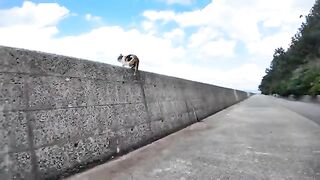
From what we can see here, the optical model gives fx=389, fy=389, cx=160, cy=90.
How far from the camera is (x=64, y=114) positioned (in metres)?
4.91

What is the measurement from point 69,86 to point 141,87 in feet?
8.99

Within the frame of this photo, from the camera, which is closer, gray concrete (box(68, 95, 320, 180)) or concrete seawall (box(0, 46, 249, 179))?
concrete seawall (box(0, 46, 249, 179))

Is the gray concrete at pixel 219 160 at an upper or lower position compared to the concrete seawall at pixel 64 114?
lower

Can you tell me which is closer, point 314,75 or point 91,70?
point 91,70

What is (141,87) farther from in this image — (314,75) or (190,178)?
(314,75)

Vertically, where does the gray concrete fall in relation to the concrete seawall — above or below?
below

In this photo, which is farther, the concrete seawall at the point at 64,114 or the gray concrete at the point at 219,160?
the gray concrete at the point at 219,160

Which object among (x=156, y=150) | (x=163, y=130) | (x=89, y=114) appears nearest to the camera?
(x=89, y=114)

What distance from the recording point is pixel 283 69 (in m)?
83.7

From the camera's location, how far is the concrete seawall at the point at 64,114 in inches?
158

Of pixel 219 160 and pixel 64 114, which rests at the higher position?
pixel 64 114

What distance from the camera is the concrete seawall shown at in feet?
13.2

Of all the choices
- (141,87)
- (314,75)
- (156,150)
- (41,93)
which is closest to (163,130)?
(141,87)

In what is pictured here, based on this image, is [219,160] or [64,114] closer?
[64,114]
